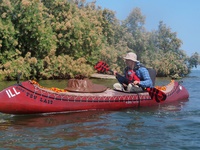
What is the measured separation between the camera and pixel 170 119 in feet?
31.1

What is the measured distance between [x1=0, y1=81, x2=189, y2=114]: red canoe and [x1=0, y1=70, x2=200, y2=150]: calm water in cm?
23

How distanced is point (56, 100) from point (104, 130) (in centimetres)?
226

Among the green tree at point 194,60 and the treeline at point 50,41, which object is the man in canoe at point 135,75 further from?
the green tree at point 194,60

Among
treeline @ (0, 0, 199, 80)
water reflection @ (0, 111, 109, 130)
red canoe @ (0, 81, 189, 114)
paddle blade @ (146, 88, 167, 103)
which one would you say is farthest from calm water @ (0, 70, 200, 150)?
treeline @ (0, 0, 199, 80)

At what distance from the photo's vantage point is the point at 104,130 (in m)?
7.90

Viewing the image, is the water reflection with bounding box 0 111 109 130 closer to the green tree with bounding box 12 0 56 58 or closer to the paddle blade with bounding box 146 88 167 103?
the paddle blade with bounding box 146 88 167 103

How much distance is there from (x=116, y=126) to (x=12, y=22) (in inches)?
687

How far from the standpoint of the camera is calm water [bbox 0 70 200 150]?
6590 mm

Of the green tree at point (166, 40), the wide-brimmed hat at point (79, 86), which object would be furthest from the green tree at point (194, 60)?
the wide-brimmed hat at point (79, 86)

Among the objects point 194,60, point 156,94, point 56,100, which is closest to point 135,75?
point 156,94

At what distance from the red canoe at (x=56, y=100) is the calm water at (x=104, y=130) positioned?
23cm

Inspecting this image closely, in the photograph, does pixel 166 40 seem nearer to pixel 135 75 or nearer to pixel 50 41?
pixel 50 41

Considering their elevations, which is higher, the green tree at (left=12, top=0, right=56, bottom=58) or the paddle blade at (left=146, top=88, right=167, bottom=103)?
the green tree at (left=12, top=0, right=56, bottom=58)

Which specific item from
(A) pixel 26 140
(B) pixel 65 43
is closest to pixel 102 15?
(B) pixel 65 43
